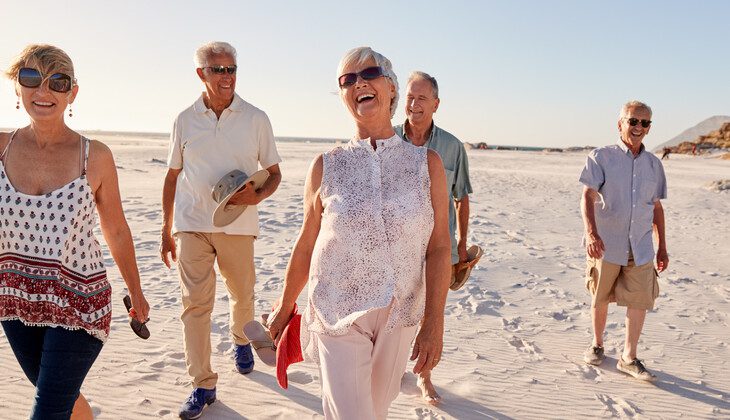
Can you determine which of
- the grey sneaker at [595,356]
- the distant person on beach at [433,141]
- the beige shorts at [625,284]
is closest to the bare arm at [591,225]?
the beige shorts at [625,284]

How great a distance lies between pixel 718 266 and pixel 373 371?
324 inches

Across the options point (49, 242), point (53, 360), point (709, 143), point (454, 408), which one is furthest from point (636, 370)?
point (709, 143)

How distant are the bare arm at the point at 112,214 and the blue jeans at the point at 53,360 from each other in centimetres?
31

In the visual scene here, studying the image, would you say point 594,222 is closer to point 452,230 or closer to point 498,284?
point 452,230

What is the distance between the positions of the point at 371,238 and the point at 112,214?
1.29 meters

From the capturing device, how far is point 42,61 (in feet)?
8.09

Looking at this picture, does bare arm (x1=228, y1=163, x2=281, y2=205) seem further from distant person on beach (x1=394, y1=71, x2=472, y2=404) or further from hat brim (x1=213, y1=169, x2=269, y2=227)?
distant person on beach (x1=394, y1=71, x2=472, y2=404)

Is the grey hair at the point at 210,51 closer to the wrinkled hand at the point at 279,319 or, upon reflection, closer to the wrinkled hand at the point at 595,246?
the wrinkled hand at the point at 279,319

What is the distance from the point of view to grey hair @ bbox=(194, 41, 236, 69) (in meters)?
3.90

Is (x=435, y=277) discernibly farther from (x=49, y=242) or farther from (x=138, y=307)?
(x=49, y=242)

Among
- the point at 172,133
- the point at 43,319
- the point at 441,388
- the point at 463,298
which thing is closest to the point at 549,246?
the point at 463,298

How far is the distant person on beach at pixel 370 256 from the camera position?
2.36 metres

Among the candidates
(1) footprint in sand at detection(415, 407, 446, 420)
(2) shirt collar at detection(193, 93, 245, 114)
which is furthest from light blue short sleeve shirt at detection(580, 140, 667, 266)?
(2) shirt collar at detection(193, 93, 245, 114)

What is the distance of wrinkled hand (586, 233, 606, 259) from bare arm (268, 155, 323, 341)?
9.56 ft
